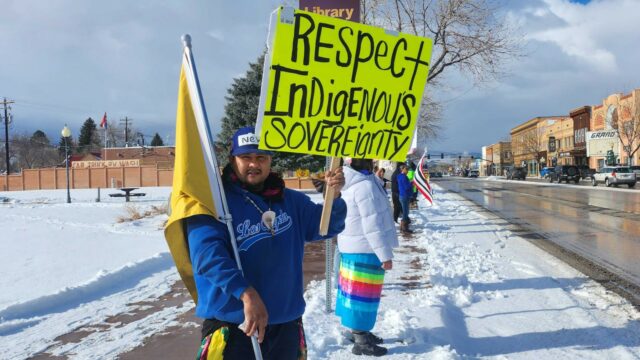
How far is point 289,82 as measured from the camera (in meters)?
2.87

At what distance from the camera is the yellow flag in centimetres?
233

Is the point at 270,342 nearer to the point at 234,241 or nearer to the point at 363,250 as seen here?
the point at 234,241

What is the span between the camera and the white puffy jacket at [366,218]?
13.6 feet

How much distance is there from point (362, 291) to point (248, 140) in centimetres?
219

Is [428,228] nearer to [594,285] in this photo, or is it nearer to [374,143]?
[594,285]

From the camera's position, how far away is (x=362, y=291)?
4285mm

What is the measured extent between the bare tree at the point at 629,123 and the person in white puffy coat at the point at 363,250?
5404cm

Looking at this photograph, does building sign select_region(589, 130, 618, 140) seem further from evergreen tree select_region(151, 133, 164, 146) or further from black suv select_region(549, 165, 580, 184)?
evergreen tree select_region(151, 133, 164, 146)

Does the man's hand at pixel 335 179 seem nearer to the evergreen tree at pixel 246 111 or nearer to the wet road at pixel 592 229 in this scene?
the wet road at pixel 592 229

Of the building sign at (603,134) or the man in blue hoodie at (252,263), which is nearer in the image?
the man in blue hoodie at (252,263)

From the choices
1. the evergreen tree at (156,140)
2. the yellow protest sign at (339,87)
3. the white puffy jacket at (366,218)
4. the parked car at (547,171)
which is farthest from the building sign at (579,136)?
the evergreen tree at (156,140)

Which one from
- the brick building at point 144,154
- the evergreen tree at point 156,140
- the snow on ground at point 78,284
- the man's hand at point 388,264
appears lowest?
the snow on ground at point 78,284

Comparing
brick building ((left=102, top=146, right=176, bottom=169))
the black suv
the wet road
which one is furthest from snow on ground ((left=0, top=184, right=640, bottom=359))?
brick building ((left=102, top=146, right=176, bottom=169))

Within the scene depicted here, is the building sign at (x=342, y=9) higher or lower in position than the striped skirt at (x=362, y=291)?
higher
